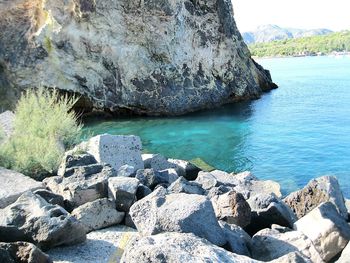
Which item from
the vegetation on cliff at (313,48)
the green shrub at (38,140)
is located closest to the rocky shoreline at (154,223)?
the green shrub at (38,140)

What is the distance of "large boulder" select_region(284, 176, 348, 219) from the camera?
29.9 feet

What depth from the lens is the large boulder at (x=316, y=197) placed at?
9.11 metres

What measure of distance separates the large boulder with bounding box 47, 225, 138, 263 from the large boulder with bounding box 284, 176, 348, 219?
11.1 ft

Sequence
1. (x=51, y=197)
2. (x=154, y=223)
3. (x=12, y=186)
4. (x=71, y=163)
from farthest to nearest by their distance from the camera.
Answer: (x=71, y=163), (x=12, y=186), (x=51, y=197), (x=154, y=223)

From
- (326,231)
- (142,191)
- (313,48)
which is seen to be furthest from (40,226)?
(313,48)

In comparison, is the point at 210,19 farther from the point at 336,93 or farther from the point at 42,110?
the point at 42,110

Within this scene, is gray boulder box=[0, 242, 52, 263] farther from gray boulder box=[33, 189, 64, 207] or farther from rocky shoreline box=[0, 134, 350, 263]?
gray boulder box=[33, 189, 64, 207]

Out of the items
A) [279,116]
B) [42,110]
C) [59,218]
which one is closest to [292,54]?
[279,116]

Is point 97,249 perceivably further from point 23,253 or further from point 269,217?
point 269,217

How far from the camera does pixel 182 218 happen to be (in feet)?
20.1

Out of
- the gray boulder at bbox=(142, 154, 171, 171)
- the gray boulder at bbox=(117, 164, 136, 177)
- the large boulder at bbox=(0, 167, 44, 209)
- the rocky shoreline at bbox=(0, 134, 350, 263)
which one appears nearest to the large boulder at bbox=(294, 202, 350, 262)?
the rocky shoreline at bbox=(0, 134, 350, 263)

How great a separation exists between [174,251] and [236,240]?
2096 millimetres

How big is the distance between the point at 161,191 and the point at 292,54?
124777mm

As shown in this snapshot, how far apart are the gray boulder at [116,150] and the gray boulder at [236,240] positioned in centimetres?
576
